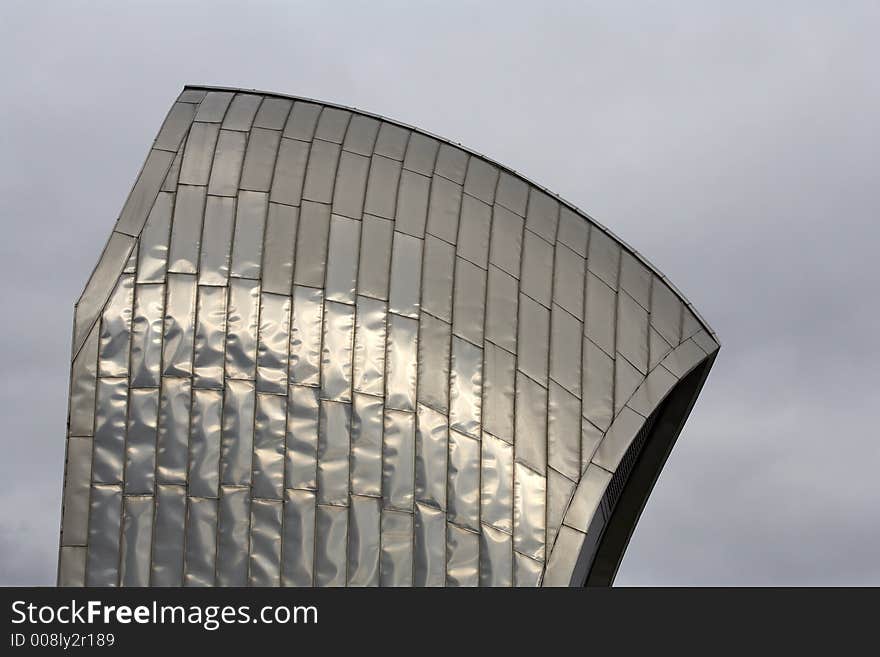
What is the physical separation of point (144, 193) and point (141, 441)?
127 inches

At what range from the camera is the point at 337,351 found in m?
13.3

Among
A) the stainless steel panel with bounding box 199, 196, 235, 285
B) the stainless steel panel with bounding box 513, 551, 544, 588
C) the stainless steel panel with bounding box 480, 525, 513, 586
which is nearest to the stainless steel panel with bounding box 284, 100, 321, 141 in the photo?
the stainless steel panel with bounding box 199, 196, 235, 285

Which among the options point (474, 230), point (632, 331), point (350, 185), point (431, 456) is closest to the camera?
point (431, 456)

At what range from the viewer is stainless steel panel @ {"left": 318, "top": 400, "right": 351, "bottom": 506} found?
12.7 meters

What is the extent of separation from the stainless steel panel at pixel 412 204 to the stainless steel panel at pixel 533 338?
5.23 ft

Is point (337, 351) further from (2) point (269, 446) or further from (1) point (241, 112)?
(1) point (241, 112)

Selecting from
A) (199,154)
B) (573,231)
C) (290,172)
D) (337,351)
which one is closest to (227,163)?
(199,154)

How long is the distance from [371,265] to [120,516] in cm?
413

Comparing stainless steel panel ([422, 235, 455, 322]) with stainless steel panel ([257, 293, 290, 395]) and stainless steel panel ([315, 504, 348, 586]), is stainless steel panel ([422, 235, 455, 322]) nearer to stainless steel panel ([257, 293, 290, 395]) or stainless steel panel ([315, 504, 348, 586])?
stainless steel panel ([257, 293, 290, 395])

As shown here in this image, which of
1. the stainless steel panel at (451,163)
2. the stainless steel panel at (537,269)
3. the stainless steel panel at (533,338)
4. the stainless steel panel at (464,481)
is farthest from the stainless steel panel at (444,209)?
the stainless steel panel at (464,481)

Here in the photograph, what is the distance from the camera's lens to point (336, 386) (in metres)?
13.2

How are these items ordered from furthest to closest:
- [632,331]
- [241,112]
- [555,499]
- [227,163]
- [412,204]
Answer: [241,112] < [632,331] < [412,204] < [227,163] < [555,499]
